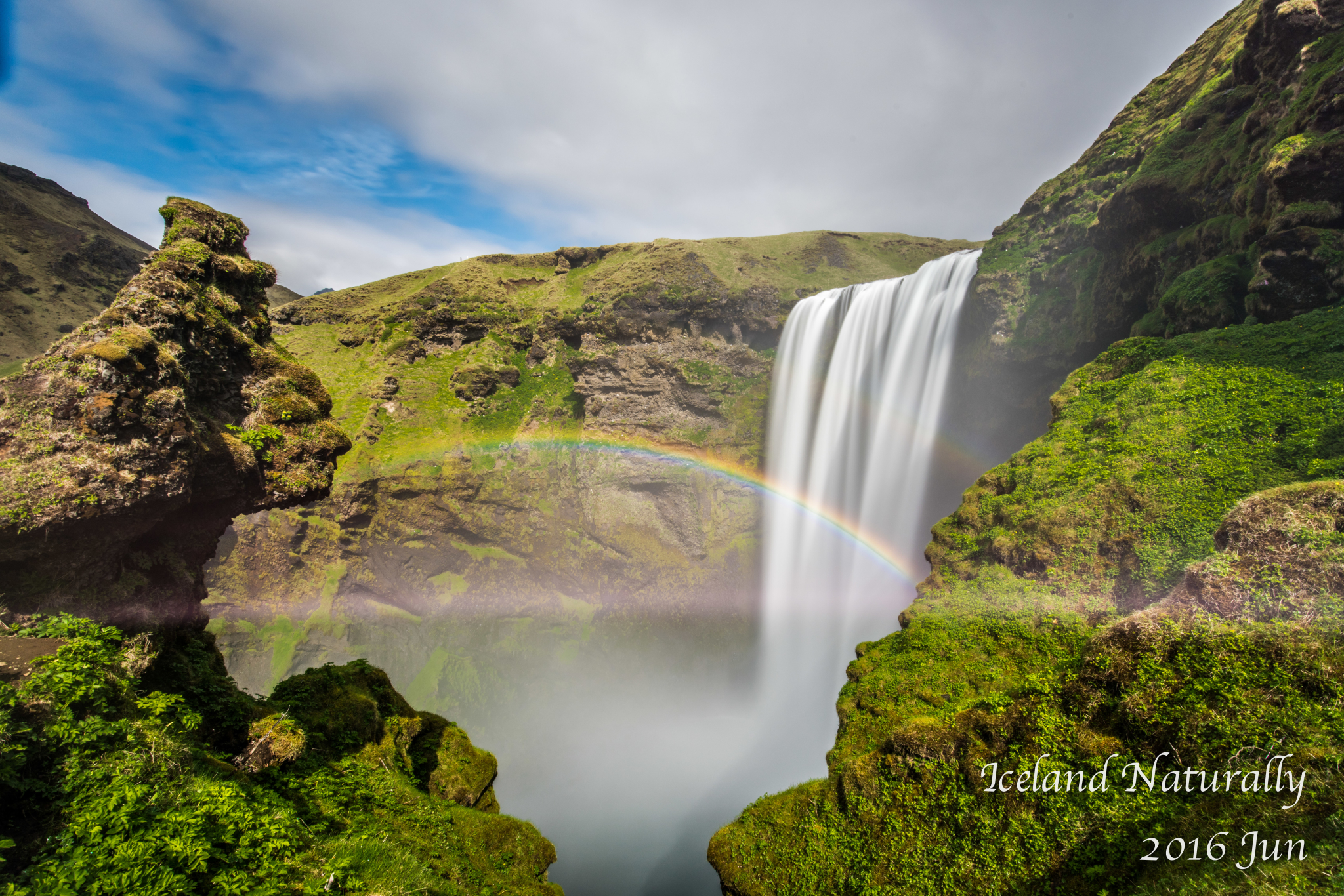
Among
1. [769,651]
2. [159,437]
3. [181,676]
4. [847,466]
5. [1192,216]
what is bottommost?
[769,651]

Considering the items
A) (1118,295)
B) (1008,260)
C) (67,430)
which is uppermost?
(1008,260)

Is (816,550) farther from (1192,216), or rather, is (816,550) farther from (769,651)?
(1192,216)

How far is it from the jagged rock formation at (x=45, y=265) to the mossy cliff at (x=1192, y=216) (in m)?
69.0

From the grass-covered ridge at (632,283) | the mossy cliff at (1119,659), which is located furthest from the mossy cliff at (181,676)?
the grass-covered ridge at (632,283)

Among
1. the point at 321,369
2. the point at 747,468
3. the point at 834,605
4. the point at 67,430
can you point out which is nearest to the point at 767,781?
the point at 834,605

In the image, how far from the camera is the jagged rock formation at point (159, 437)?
24.4 feet

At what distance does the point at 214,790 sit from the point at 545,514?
39205 millimetres

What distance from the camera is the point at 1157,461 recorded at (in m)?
12.5

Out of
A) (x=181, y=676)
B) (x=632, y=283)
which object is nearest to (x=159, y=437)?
(x=181, y=676)

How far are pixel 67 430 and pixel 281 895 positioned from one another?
7.87 metres

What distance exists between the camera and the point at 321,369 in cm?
5153

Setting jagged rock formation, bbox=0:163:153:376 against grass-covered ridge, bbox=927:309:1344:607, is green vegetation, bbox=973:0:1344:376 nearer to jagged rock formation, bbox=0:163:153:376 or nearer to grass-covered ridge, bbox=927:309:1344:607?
grass-covered ridge, bbox=927:309:1344:607

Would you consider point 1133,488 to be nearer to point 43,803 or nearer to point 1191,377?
point 1191,377

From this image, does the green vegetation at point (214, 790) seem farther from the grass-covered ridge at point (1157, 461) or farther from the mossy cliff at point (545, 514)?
the mossy cliff at point (545, 514)
